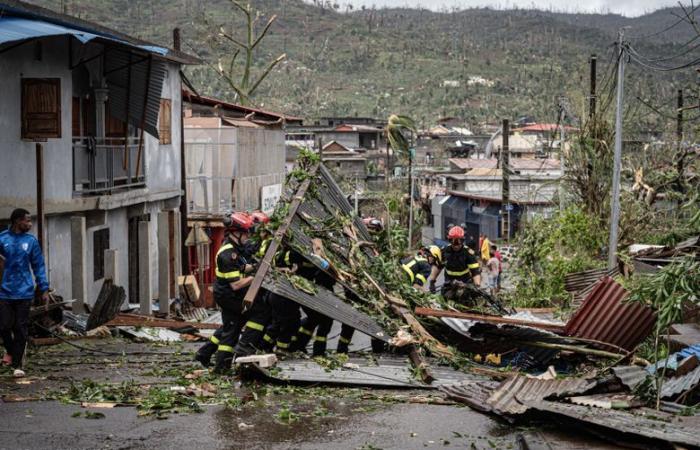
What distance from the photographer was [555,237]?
22.6 metres

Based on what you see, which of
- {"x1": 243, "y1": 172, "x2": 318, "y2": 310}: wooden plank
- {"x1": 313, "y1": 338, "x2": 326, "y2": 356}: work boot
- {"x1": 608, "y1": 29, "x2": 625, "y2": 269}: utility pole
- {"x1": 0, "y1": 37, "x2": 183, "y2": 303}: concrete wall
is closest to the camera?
{"x1": 243, "y1": 172, "x2": 318, "y2": 310}: wooden plank

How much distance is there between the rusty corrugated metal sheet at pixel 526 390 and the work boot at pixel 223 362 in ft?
11.2

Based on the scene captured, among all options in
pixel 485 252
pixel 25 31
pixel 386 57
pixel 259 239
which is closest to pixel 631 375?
pixel 259 239

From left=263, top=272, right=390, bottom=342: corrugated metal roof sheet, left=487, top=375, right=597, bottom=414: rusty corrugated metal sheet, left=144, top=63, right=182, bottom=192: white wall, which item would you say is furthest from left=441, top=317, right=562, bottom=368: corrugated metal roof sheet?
left=144, top=63, right=182, bottom=192: white wall

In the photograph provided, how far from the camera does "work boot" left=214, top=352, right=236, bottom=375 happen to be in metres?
10.7

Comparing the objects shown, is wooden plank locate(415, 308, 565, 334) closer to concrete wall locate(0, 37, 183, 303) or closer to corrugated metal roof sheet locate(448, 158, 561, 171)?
concrete wall locate(0, 37, 183, 303)

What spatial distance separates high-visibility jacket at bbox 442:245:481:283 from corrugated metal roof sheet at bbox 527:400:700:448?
716 centimetres

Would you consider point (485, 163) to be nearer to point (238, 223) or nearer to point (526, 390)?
point (238, 223)

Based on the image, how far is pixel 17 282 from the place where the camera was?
10.7 meters

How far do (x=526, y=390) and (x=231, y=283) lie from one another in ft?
12.5

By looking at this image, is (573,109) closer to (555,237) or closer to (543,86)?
(555,237)

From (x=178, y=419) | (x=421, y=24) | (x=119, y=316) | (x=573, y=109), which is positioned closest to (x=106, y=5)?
(x=421, y=24)

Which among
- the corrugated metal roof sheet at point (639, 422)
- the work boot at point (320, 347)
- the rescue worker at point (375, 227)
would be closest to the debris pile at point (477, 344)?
the corrugated metal roof sheet at point (639, 422)

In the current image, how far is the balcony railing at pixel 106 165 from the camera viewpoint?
20.6m
